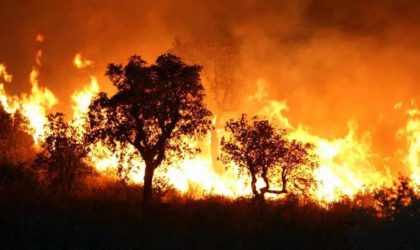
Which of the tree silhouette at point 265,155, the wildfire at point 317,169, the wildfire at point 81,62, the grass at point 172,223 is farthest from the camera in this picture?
the wildfire at point 81,62

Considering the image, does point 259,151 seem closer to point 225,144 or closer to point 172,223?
point 225,144

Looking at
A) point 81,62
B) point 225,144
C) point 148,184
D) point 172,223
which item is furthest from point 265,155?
point 81,62

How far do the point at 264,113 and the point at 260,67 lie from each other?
16.6 ft

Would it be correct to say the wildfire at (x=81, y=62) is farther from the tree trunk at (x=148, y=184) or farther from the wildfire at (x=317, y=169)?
the tree trunk at (x=148, y=184)

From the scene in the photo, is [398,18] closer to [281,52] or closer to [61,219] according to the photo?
[281,52]

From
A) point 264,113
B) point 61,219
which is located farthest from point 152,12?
point 61,219

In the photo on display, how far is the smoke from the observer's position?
36.2 meters

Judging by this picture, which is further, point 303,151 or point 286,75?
point 286,75

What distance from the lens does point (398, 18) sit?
127ft

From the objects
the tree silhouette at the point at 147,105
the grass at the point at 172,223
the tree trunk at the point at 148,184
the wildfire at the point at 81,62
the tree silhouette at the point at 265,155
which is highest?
the wildfire at the point at 81,62

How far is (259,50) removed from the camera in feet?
135

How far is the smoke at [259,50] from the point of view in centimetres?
3616

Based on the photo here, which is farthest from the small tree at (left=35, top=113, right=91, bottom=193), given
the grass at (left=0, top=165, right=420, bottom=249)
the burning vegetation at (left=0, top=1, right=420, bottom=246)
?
the grass at (left=0, top=165, right=420, bottom=249)

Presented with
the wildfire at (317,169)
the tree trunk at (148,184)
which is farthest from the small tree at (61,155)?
the tree trunk at (148,184)
